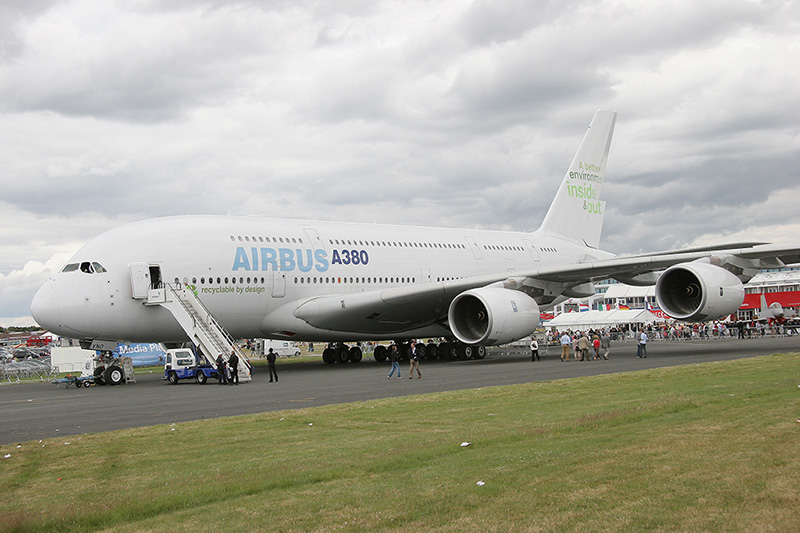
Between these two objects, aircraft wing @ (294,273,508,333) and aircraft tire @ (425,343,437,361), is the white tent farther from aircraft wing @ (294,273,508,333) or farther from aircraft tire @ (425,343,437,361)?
aircraft wing @ (294,273,508,333)

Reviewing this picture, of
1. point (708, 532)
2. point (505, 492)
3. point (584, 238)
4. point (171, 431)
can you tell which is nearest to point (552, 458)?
point (505, 492)

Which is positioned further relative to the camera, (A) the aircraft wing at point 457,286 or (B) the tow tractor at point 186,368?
(A) the aircraft wing at point 457,286

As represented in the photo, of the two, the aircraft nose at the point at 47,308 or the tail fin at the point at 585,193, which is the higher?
the tail fin at the point at 585,193

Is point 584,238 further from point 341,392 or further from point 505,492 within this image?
point 505,492

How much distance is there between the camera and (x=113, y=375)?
918 inches

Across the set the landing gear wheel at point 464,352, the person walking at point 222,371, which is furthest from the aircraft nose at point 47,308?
the landing gear wheel at point 464,352

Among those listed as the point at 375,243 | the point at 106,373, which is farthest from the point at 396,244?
the point at 106,373

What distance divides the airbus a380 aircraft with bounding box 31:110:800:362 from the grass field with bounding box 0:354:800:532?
1158 cm

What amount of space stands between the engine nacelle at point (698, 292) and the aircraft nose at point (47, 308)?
1766cm

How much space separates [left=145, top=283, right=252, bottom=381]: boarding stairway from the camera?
21.9 meters

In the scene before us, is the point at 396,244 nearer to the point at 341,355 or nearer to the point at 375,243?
the point at 375,243

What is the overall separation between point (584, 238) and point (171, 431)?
31.0m

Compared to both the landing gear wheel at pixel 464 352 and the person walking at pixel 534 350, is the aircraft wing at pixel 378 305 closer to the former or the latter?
the landing gear wheel at pixel 464 352

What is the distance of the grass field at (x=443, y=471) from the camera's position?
220 inches
